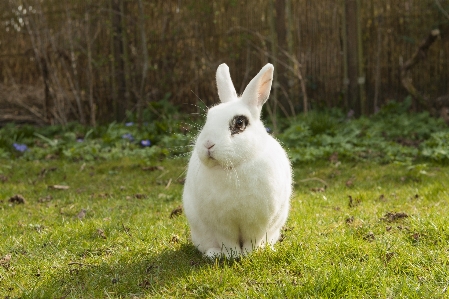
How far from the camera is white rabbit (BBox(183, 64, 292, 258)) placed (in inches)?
110

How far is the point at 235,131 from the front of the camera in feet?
9.31

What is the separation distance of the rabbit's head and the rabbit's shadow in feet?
1.99

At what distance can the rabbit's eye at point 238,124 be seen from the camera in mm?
2838

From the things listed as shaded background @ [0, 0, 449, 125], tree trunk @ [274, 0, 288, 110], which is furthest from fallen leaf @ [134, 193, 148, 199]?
tree trunk @ [274, 0, 288, 110]

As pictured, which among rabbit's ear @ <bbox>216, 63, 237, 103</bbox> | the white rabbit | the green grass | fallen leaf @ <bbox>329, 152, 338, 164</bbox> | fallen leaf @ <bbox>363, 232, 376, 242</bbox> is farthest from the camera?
fallen leaf @ <bbox>329, 152, 338, 164</bbox>

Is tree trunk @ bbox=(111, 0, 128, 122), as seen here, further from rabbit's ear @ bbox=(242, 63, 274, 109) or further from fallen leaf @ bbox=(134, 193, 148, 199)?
rabbit's ear @ bbox=(242, 63, 274, 109)

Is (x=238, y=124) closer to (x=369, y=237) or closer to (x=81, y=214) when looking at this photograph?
(x=369, y=237)

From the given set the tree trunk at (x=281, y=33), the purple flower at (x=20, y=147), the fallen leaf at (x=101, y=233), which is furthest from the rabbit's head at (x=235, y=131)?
the tree trunk at (x=281, y=33)

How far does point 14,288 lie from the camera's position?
2795 mm

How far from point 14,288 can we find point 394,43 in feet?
24.0

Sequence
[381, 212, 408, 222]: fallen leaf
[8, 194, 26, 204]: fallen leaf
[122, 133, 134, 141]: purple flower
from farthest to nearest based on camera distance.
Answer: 1. [122, 133, 134, 141]: purple flower
2. [8, 194, 26, 204]: fallen leaf
3. [381, 212, 408, 222]: fallen leaf

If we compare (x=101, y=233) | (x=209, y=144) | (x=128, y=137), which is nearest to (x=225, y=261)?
(x=209, y=144)

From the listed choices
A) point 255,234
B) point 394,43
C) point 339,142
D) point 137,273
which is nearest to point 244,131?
point 255,234

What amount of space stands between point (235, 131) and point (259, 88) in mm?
343
